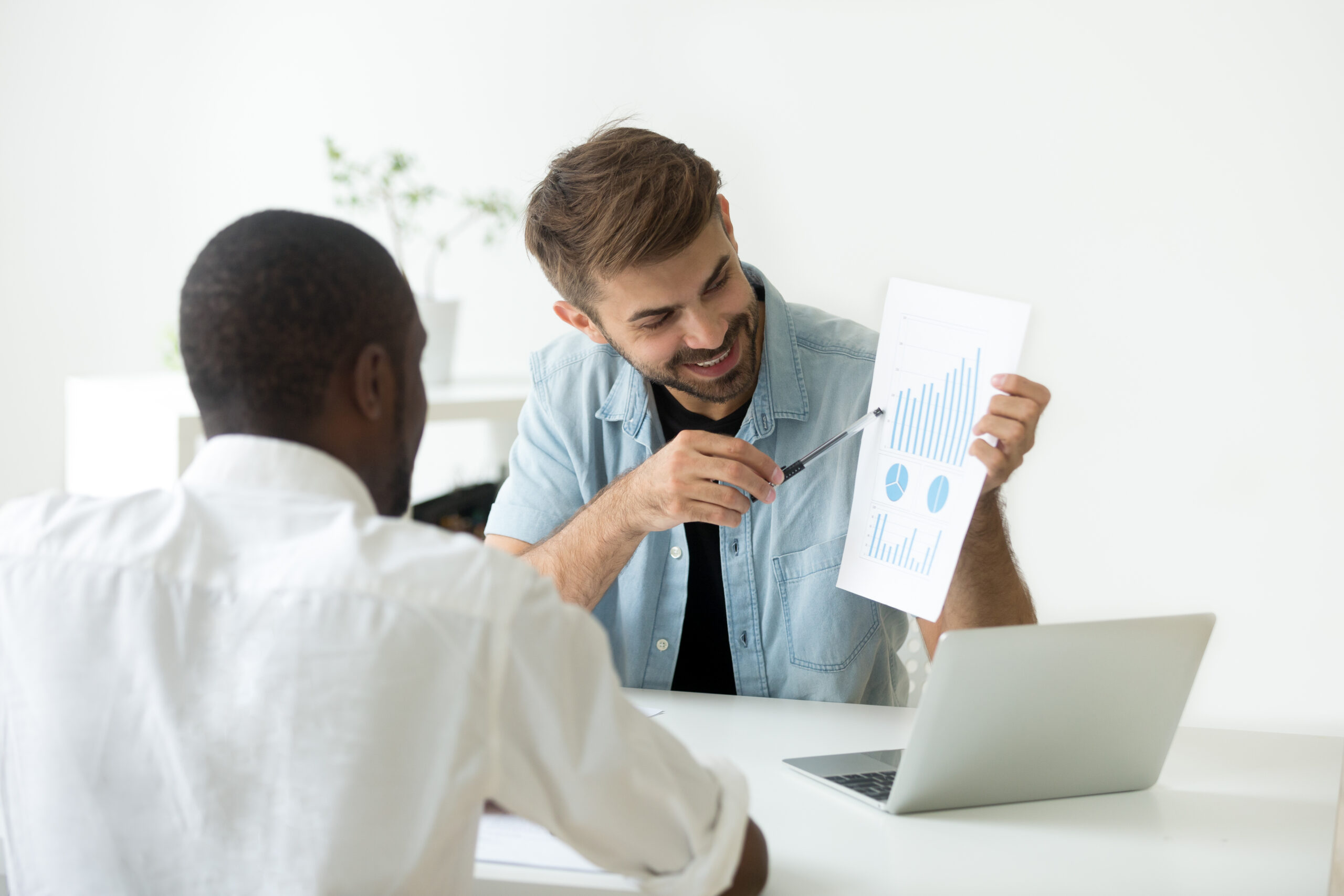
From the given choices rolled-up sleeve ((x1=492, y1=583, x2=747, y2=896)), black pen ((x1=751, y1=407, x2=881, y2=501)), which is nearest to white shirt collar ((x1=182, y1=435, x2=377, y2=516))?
rolled-up sleeve ((x1=492, y1=583, x2=747, y2=896))

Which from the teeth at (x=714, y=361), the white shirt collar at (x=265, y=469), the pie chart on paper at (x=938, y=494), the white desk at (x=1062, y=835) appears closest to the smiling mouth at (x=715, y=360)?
the teeth at (x=714, y=361)

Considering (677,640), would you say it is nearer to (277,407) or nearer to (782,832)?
(782,832)

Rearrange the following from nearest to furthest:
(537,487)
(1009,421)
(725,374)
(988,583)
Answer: (1009,421)
(988,583)
(725,374)
(537,487)

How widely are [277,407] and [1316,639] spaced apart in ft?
8.02

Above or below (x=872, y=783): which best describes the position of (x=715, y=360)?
above

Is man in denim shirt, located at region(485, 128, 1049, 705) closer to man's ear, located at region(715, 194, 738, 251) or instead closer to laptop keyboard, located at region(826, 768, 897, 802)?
man's ear, located at region(715, 194, 738, 251)

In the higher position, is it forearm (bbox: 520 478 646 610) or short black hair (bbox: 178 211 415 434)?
short black hair (bbox: 178 211 415 434)

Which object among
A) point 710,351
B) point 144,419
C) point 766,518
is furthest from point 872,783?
point 144,419

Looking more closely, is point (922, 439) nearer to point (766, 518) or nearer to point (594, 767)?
point (766, 518)

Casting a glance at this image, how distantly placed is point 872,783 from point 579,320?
2.59 feet

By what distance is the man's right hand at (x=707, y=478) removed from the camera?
131cm

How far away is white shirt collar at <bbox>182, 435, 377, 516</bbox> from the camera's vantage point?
67 cm

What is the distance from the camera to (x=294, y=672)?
24.1 inches

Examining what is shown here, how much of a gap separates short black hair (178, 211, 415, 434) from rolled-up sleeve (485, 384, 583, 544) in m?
0.94
